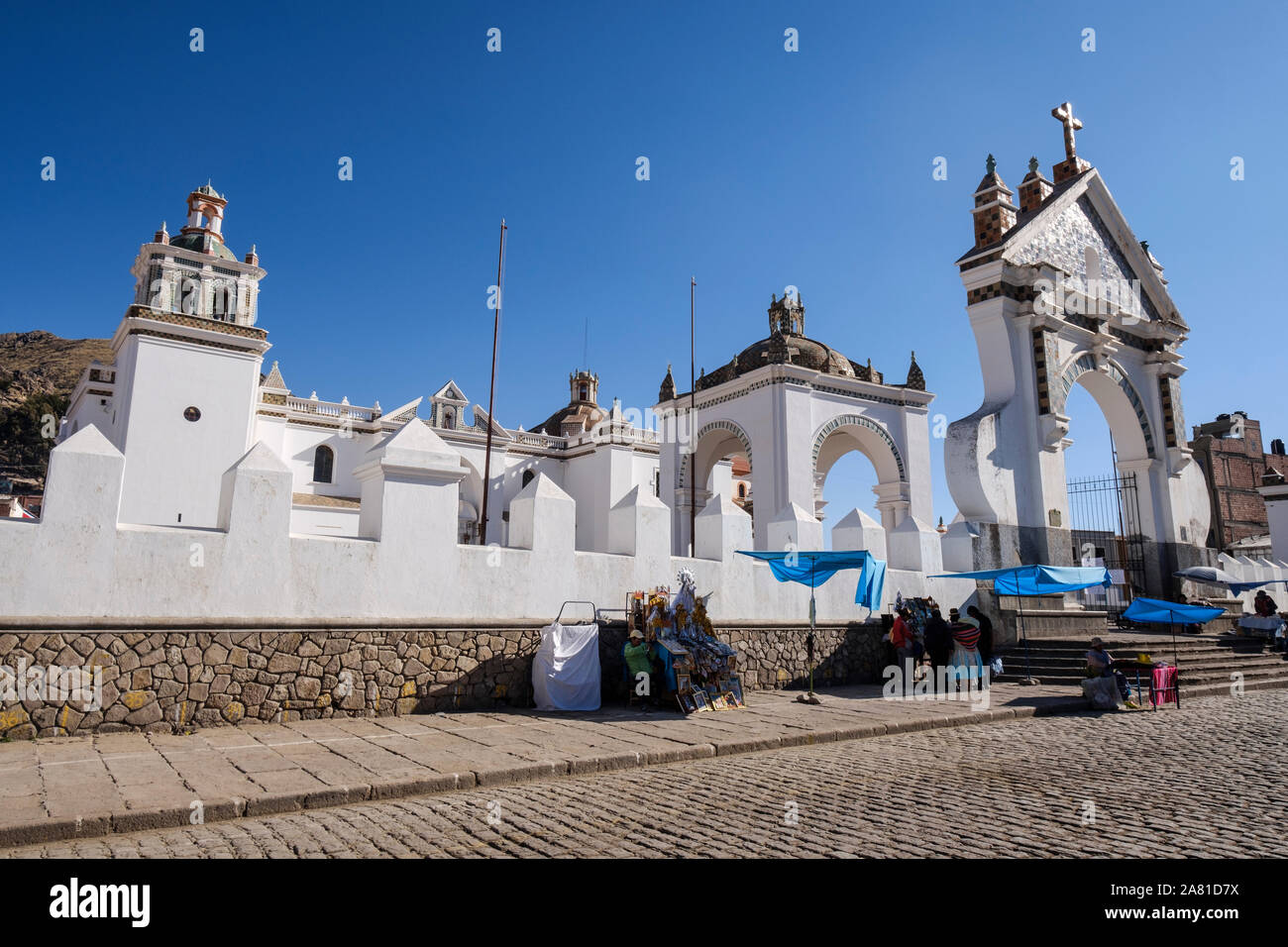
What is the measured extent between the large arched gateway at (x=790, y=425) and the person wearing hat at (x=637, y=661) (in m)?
9.61

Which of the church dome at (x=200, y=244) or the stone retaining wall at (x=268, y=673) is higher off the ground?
the church dome at (x=200, y=244)

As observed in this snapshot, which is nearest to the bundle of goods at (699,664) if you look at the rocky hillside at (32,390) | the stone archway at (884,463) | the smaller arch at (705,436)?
the smaller arch at (705,436)

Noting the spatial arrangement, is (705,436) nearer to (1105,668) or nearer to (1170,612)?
(1170,612)

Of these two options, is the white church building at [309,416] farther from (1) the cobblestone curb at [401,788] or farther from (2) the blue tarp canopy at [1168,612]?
(1) the cobblestone curb at [401,788]

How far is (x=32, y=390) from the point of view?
198 feet

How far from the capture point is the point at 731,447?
20.8m

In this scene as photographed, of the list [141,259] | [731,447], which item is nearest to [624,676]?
[731,447]

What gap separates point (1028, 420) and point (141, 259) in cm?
2485

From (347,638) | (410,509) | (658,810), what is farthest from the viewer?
(410,509)

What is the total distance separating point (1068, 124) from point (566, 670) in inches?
639

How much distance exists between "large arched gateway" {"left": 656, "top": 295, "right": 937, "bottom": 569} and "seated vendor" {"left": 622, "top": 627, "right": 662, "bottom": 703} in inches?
377

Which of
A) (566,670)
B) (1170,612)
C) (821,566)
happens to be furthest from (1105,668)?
(566,670)

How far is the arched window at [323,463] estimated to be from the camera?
3042 cm
